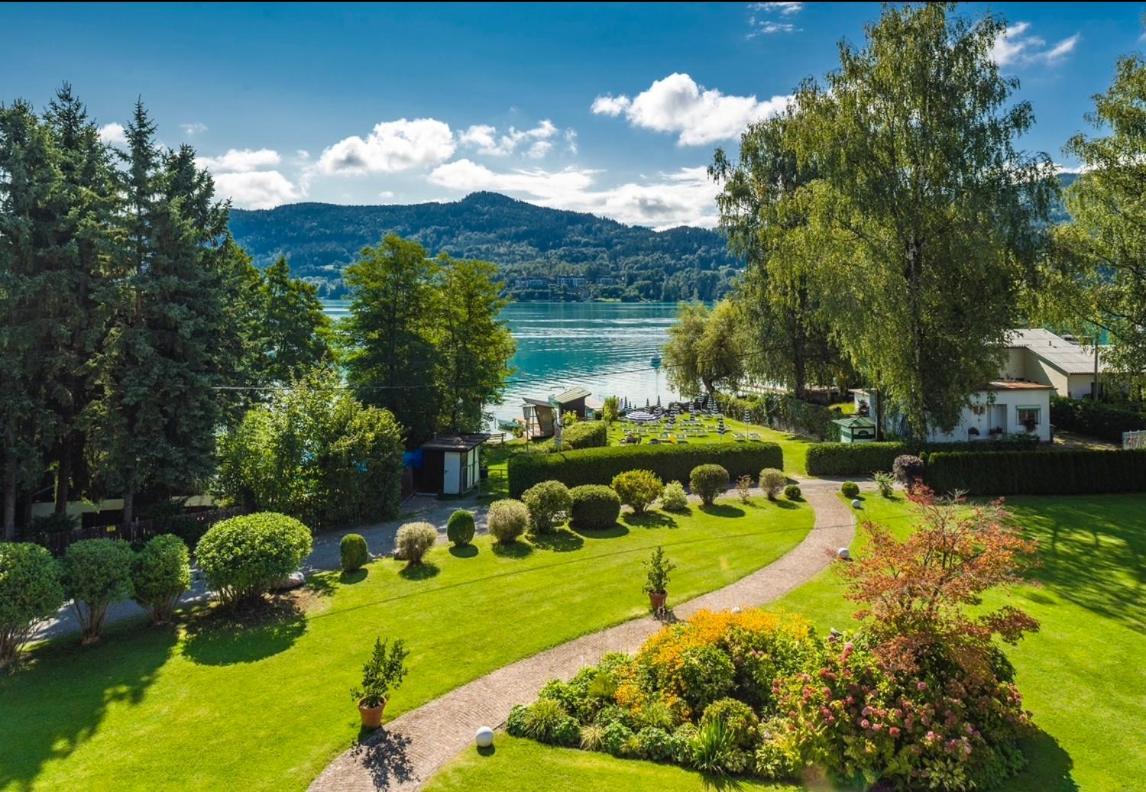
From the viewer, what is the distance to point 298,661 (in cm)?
1184

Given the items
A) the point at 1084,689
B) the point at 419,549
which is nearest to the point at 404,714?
the point at 419,549

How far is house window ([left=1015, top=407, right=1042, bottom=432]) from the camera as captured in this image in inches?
1185

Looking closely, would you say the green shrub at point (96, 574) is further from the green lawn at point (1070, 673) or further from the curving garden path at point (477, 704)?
the green lawn at point (1070, 673)

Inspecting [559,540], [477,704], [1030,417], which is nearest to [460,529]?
[559,540]

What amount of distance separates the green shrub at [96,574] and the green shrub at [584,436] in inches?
791

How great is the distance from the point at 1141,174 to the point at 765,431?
70.2ft

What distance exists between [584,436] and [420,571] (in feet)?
52.4

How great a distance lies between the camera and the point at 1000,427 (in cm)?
3008

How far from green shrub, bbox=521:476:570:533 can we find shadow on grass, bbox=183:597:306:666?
7584mm

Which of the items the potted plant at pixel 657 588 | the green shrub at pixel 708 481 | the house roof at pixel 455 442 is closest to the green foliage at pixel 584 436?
the house roof at pixel 455 442

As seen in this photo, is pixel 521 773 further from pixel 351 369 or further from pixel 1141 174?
pixel 1141 174

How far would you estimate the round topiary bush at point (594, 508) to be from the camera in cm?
2028

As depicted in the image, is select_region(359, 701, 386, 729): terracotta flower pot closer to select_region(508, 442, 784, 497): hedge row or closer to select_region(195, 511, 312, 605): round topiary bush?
select_region(195, 511, 312, 605): round topiary bush

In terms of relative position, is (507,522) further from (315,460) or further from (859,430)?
(859,430)
